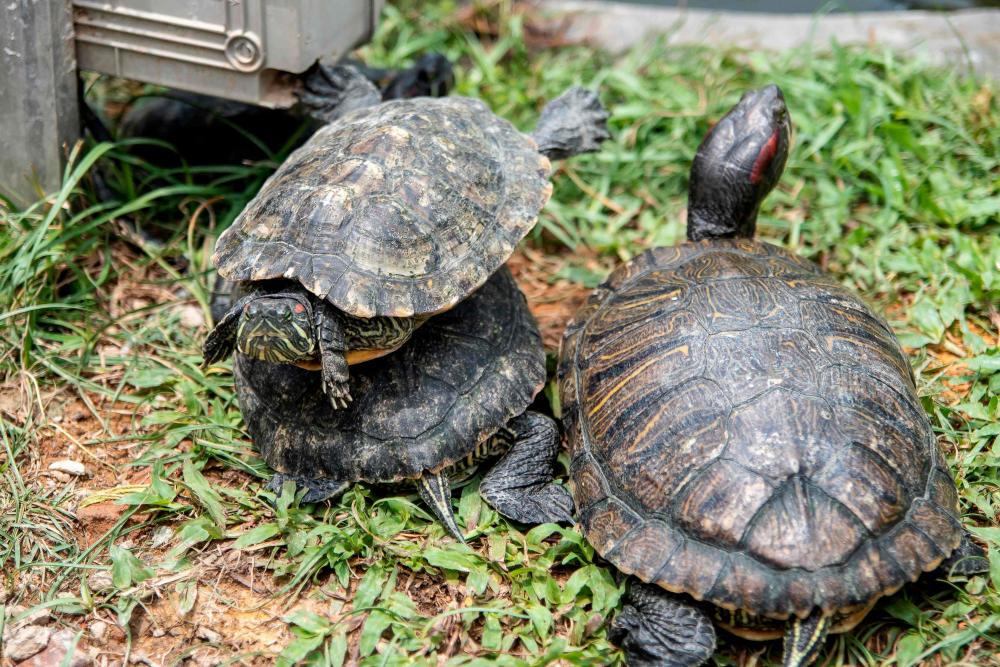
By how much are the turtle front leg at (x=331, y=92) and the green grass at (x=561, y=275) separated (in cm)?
58

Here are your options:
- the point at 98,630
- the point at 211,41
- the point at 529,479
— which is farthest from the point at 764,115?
the point at 98,630

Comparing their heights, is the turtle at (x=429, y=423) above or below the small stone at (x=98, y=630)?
above

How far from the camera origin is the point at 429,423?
360cm

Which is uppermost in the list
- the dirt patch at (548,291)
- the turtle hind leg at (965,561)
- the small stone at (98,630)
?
the turtle hind leg at (965,561)

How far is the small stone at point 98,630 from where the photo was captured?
3.20 meters

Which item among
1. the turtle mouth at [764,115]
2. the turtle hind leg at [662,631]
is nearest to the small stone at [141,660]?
the turtle hind leg at [662,631]

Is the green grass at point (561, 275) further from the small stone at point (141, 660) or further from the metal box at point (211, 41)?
the metal box at point (211, 41)

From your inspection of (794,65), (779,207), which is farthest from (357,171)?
(794,65)

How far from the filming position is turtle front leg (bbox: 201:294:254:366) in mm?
3291

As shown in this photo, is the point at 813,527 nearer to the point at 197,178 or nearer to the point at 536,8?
the point at 197,178

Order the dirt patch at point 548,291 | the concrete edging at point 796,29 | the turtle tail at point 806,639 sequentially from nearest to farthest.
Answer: the turtle tail at point 806,639 → the dirt patch at point 548,291 → the concrete edging at point 796,29

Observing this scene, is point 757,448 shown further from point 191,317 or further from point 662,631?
point 191,317

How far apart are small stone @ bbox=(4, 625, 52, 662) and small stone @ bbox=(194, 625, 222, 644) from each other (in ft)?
1.62

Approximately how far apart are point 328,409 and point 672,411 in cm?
135
